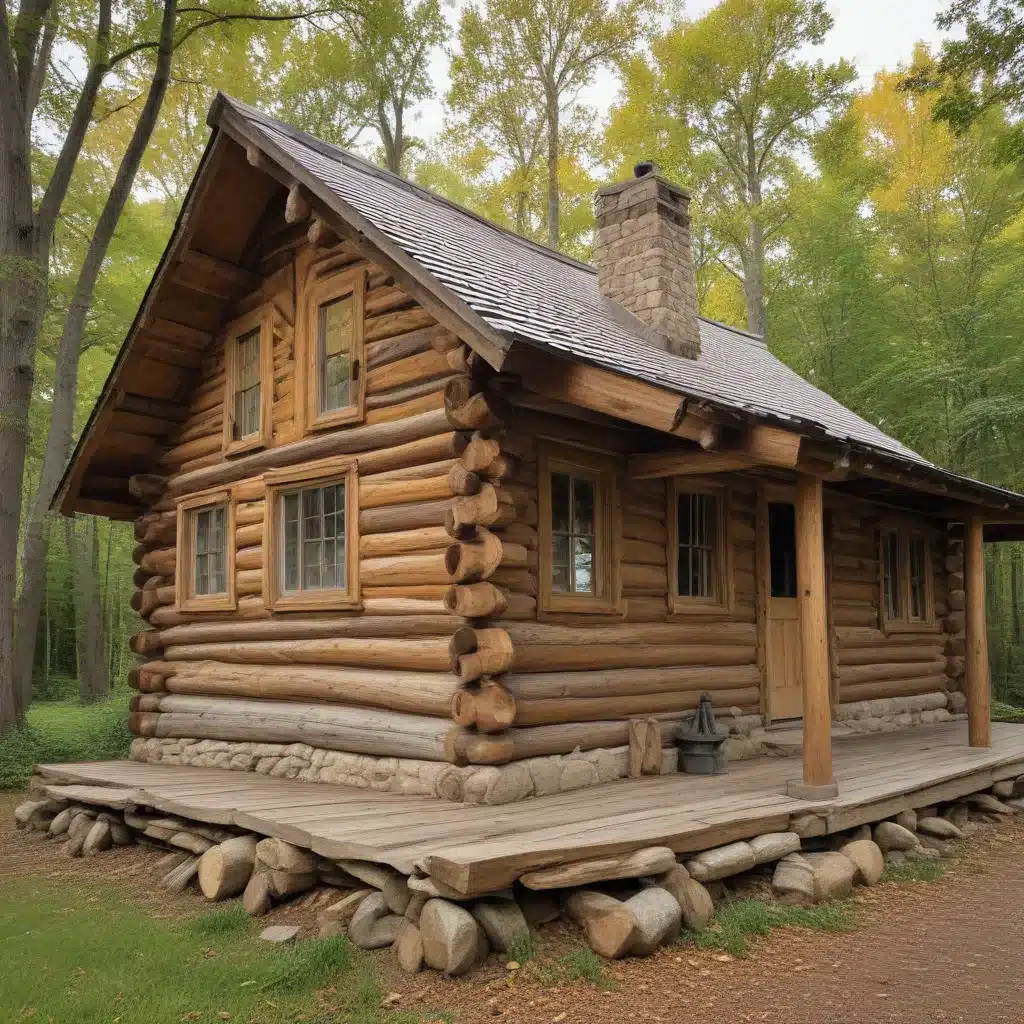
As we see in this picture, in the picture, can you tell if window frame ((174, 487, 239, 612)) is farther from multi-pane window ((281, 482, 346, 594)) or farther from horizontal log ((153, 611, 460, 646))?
multi-pane window ((281, 482, 346, 594))

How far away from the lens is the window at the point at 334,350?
9.24 meters

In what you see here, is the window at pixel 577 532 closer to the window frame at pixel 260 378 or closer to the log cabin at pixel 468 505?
the log cabin at pixel 468 505

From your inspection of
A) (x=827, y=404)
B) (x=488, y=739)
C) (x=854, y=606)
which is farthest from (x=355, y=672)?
(x=827, y=404)

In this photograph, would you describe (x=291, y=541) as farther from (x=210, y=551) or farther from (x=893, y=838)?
(x=893, y=838)

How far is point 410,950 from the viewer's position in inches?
200

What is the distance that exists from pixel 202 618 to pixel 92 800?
330 centimetres

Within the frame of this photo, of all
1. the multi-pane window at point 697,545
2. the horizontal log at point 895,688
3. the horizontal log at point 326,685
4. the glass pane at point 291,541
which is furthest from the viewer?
the horizontal log at point 895,688

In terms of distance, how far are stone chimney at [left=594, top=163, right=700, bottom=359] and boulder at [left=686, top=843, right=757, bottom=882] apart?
19.7ft

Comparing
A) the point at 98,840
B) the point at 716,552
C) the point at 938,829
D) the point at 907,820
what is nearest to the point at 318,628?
the point at 98,840

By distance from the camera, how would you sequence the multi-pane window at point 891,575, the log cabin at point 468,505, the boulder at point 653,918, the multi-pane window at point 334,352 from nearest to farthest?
the boulder at point 653,918 → the log cabin at point 468,505 → the multi-pane window at point 334,352 → the multi-pane window at point 891,575

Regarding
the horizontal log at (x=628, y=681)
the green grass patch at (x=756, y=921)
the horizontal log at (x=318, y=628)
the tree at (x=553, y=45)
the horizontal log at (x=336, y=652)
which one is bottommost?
the green grass patch at (x=756, y=921)

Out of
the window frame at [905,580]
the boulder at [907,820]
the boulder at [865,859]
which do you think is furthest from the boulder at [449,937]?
the window frame at [905,580]

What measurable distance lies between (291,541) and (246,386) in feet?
7.29

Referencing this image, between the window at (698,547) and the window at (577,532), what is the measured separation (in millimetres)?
964
